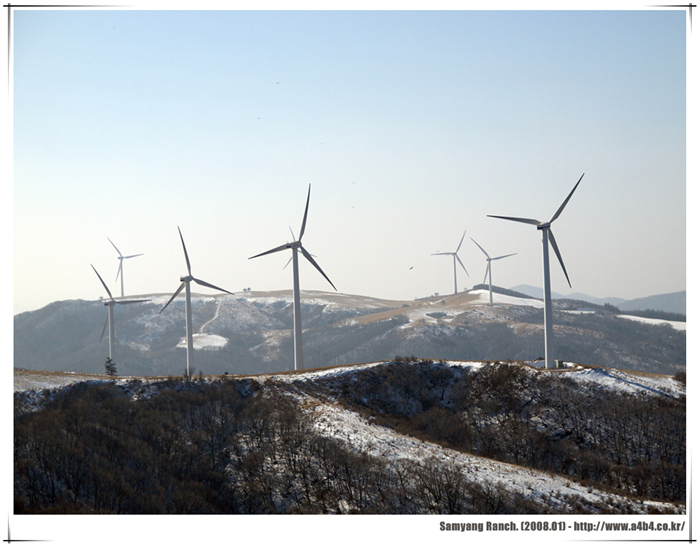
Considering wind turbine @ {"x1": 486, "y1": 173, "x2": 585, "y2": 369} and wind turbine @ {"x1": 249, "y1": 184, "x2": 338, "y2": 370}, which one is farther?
wind turbine @ {"x1": 249, "y1": 184, "x2": 338, "y2": 370}

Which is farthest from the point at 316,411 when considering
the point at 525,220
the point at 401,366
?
the point at 525,220

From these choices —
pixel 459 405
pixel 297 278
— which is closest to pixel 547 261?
pixel 459 405

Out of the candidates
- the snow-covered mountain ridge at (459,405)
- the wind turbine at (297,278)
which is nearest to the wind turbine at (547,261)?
the snow-covered mountain ridge at (459,405)

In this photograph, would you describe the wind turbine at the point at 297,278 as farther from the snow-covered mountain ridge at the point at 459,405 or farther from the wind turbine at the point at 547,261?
the wind turbine at the point at 547,261

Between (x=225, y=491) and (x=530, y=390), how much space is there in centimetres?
3803

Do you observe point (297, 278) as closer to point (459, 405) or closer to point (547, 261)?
point (459, 405)

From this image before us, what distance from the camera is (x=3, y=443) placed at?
76.9 feet

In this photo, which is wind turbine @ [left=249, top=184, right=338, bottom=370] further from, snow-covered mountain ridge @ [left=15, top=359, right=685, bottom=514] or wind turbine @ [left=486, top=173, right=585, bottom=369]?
wind turbine @ [left=486, top=173, right=585, bottom=369]

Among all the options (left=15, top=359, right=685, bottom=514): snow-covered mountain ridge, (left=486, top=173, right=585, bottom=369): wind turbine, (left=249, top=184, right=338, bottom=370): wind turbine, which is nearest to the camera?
(left=15, top=359, right=685, bottom=514): snow-covered mountain ridge

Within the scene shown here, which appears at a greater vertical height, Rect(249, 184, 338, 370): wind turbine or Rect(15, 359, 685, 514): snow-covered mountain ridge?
A: Rect(249, 184, 338, 370): wind turbine

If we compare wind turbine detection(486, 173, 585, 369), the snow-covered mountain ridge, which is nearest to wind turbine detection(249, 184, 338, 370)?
the snow-covered mountain ridge
